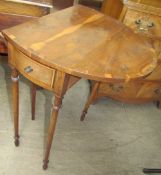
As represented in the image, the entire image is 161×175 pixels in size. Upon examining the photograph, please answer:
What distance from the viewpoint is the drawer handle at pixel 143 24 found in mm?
1480

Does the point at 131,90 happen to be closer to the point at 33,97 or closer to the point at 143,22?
the point at 143,22


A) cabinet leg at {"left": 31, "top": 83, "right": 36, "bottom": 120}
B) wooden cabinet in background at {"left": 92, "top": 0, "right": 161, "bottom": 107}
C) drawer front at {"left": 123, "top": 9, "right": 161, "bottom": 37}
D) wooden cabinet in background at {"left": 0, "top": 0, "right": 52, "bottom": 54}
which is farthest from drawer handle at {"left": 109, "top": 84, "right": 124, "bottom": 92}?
wooden cabinet in background at {"left": 0, "top": 0, "right": 52, "bottom": 54}

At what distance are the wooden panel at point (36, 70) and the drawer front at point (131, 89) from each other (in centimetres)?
88

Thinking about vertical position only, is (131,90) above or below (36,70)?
Answer: below

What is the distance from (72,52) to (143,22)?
0.74 meters

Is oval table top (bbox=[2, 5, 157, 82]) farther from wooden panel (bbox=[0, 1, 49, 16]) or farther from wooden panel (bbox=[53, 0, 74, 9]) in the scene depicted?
wooden panel (bbox=[53, 0, 74, 9])

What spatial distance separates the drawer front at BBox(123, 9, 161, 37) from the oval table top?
247 millimetres

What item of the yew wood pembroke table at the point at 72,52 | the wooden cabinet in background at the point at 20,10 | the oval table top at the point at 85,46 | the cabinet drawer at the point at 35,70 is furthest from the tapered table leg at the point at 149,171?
the wooden cabinet in background at the point at 20,10

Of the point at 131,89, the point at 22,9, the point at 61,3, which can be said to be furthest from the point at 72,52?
the point at 131,89

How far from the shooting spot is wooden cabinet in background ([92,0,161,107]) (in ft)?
4.71

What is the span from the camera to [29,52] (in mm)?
911

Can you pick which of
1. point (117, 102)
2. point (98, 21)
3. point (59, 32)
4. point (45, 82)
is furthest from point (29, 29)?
point (117, 102)

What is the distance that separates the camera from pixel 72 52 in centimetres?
96

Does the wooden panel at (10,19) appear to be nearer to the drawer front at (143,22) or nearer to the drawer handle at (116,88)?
the drawer front at (143,22)
